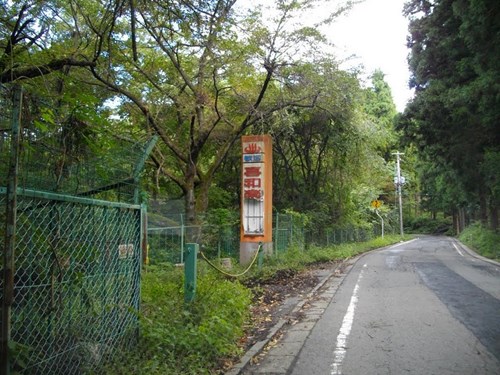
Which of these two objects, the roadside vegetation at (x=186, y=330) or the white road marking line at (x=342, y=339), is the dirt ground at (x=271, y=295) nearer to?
the roadside vegetation at (x=186, y=330)

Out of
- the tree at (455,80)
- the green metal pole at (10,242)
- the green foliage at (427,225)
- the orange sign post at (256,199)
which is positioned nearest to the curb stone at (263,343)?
the green metal pole at (10,242)

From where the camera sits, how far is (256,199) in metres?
14.4

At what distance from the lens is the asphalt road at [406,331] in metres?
5.48

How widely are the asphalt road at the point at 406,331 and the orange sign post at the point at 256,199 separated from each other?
326cm

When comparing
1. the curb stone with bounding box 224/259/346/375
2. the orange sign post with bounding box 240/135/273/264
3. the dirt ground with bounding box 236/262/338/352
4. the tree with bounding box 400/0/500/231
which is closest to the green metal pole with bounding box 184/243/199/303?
the dirt ground with bounding box 236/262/338/352

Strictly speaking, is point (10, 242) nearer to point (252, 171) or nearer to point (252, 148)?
point (252, 171)

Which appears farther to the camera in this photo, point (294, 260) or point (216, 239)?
point (294, 260)

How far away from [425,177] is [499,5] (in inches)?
1116

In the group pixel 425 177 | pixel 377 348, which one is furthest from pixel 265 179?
pixel 425 177

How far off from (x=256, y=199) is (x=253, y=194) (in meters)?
0.18

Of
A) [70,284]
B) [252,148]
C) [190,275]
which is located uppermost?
[252,148]

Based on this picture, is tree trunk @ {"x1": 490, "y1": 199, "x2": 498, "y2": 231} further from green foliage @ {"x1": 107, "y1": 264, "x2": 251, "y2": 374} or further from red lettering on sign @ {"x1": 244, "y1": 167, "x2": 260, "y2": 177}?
green foliage @ {"x1": 107, "y1": 264, "x2": 251, "y2": 374}

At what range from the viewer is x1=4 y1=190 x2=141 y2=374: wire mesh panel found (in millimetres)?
3609

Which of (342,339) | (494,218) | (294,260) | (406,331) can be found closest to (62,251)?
(342,339)
